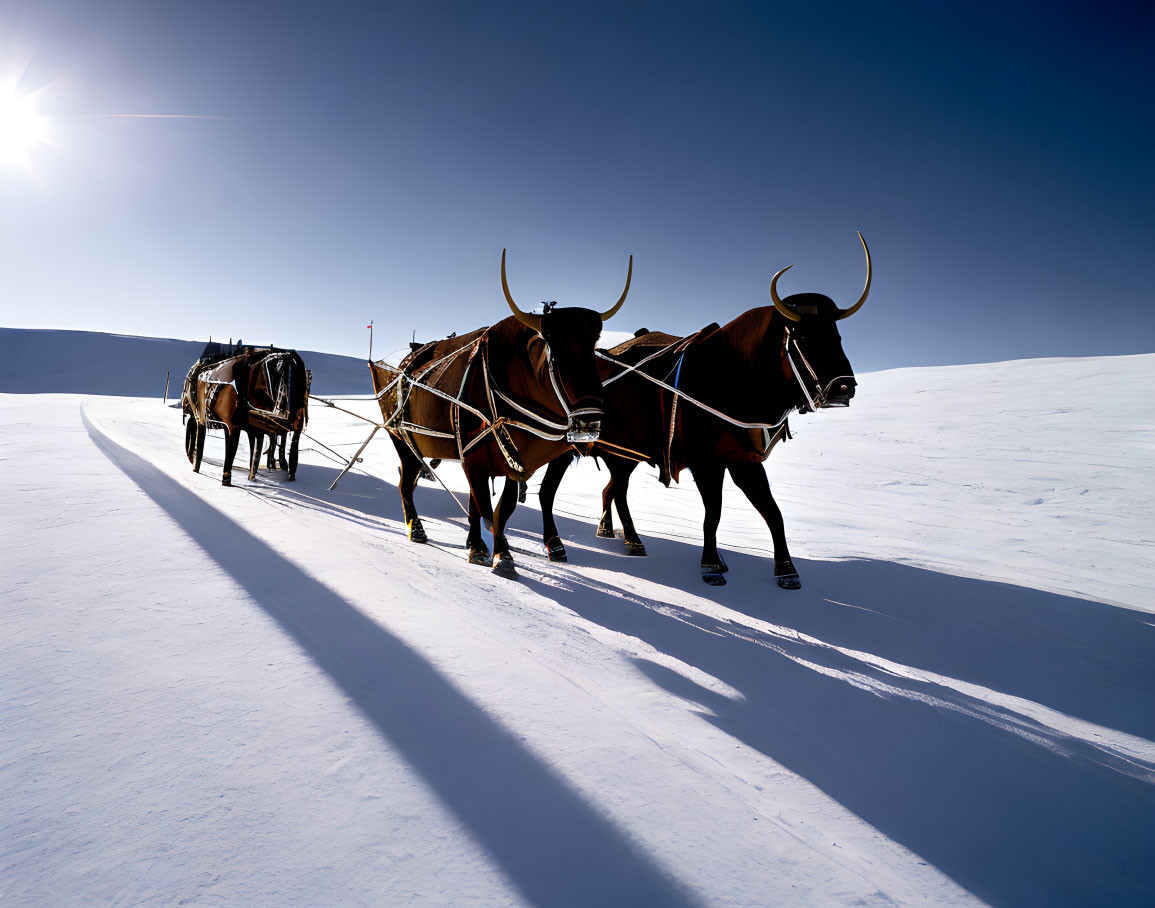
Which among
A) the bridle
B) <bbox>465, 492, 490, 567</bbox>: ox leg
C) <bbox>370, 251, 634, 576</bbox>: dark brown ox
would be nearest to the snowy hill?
<bbox>370, 251, 634, 576</bbox>: dark brown ox

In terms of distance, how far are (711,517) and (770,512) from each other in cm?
44

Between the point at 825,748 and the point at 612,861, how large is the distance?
107 cm

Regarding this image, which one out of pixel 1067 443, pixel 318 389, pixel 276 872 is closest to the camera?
pixel 276 872

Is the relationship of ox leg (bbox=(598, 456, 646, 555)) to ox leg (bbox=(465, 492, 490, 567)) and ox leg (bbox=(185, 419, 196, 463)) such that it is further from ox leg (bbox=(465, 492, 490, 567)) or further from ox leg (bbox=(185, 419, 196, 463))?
ox leg (bbox=(185, 419, 196, 463))

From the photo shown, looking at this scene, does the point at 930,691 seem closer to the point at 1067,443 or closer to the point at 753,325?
the point at 753,325

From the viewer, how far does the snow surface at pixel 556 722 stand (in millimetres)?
1326

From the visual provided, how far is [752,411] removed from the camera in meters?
4.06

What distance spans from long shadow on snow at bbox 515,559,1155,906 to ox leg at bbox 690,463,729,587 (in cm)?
90

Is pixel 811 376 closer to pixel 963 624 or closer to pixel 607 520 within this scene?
pixel 963 624

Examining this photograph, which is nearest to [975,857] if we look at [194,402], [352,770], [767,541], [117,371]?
[352,770]

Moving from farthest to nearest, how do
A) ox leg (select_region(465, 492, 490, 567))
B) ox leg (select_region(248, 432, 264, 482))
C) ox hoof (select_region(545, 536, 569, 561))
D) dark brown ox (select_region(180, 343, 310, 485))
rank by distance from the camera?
ox leg (select_region(248, 432, 264, 482)) → dark brown ox (select_region(180, 343, 310, 485)) → ox hoof (select_region(545, 536, 569, 561)) → ox leg (select_region(465, 492, 490, 567))

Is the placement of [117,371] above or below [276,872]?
above

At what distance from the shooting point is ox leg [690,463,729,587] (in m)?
4.07

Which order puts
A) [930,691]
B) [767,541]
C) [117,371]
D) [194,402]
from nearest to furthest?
[930,691]
[767,541]
[194,402]
[117,371]
